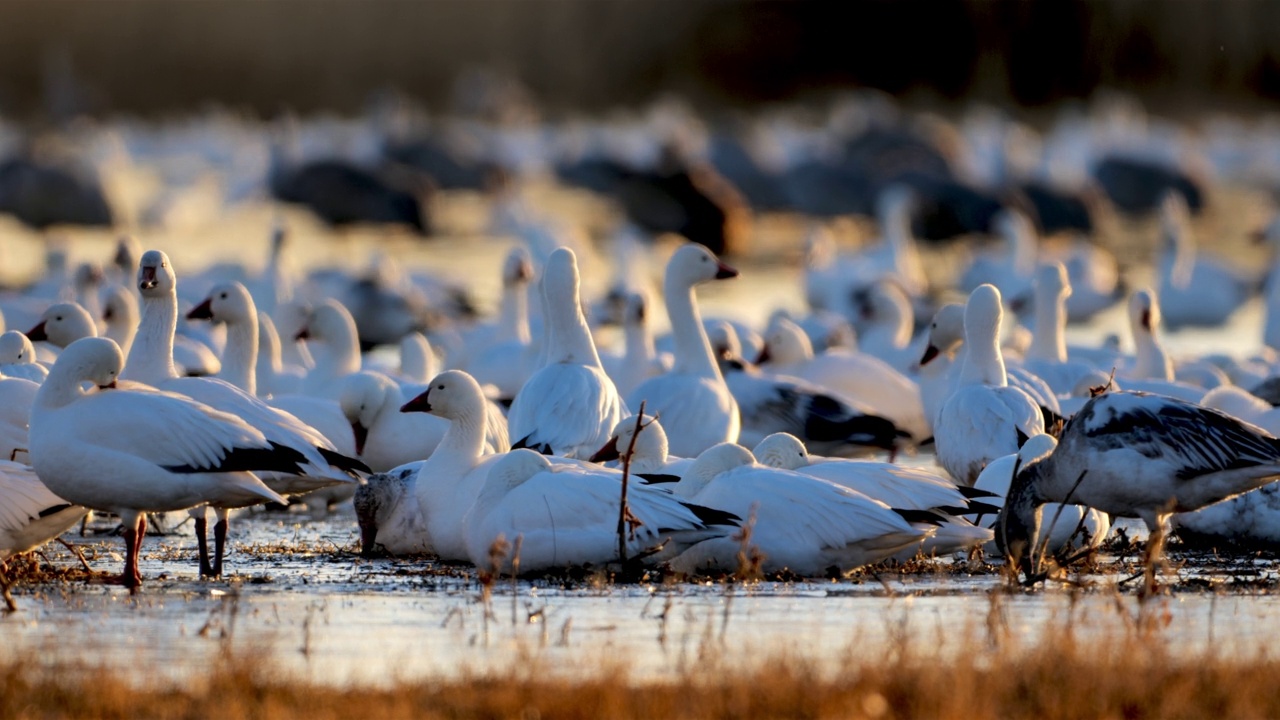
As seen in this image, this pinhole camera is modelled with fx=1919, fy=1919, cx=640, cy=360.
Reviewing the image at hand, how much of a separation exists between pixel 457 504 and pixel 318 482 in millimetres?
660

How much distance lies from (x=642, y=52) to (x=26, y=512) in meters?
79.1

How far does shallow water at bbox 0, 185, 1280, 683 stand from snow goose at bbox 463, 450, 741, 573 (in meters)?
0.16

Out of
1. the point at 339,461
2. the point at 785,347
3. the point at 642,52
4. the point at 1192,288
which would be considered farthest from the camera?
the point at 642,52

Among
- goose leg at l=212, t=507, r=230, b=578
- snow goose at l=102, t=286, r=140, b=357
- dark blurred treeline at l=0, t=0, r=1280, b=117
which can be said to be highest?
dark blurred treeline at l=0, t=0, r=1280, b=117

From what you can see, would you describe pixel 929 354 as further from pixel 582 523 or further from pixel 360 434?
pixel 582 523

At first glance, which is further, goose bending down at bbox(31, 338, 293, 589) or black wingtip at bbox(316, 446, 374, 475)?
black wingtip at bbox(316, 446, 374, 475)

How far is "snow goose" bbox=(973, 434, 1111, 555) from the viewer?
26.0 feet

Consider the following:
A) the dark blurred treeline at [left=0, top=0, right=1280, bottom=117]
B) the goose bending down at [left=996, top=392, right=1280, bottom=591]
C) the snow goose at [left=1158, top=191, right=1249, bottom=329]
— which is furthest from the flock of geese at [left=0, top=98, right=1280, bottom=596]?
the dark blurred treeline at [left=0, top=0, right=1280, bottom=117]

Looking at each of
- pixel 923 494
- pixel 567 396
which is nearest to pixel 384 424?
pixel 567 396

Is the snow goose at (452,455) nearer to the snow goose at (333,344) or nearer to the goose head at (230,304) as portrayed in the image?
the goose head at (230,304)

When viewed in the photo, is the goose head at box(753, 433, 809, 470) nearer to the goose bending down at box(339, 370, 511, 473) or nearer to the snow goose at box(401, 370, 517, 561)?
the snow goose at box(401, 370, 517, 561)

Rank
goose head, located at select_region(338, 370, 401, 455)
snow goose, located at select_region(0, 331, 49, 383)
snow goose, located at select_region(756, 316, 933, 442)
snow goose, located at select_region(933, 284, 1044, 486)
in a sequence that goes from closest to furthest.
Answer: snow goose, located at select_region(933, 284, 1044, 486) < snow goose, located at select_region(0, 331, 49, 383) < goose head, located at select_region(338, 370, 401, 455) < snow goose, located at select_region(756, 316, 933, 442)

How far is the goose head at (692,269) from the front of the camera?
1183 cm

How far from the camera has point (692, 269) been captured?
38.8ft
